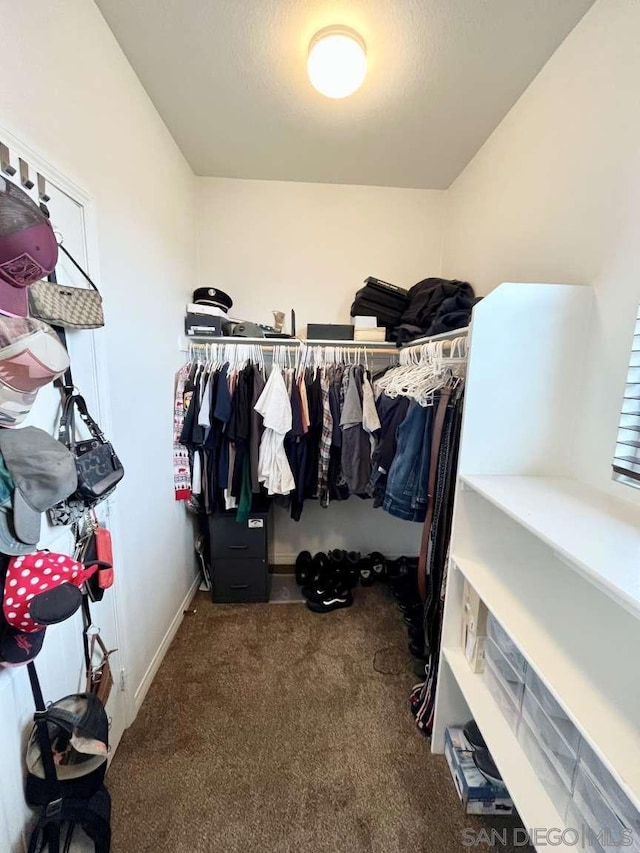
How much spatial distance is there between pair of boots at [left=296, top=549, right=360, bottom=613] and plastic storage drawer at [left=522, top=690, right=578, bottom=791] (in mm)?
1369

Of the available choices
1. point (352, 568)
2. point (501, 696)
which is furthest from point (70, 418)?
point (352, 568)

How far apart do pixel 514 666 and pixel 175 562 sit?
1.76 m

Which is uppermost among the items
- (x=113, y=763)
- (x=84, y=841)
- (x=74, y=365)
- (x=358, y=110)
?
(x=358, y=110)

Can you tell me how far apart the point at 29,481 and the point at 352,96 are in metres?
2.02

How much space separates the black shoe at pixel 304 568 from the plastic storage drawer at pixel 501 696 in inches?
54.6

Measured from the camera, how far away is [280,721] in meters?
1.50

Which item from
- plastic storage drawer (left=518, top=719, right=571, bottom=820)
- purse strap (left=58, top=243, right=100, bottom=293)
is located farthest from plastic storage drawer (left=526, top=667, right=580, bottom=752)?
purse strap (left=58, top=243, right=100, bottom=293)

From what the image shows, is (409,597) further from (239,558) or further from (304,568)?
(239,558)

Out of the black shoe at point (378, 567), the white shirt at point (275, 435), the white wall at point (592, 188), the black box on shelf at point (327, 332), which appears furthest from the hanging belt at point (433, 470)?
the black shoe at point (378, 567)

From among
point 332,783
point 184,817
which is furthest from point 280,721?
point 184,817

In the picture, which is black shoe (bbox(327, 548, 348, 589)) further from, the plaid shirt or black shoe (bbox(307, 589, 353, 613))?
the plaid shirt

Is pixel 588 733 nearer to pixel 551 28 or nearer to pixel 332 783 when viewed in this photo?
pixel 332 783

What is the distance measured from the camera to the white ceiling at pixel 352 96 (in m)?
1.20

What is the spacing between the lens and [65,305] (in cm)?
95
